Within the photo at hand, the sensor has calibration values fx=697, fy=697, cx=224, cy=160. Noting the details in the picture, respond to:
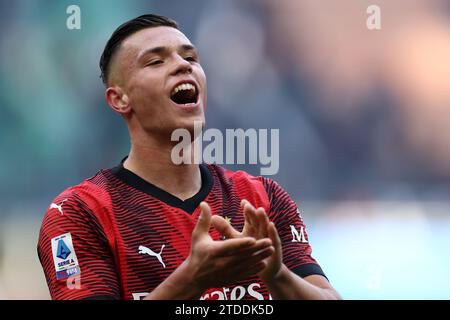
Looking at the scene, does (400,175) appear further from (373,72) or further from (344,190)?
(373,72)

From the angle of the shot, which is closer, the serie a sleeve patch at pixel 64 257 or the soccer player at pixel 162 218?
the soccer player at pixel 162 218

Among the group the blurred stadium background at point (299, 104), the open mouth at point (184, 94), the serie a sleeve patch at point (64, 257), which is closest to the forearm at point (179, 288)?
the serie a sleeve patch at point (64, 257)

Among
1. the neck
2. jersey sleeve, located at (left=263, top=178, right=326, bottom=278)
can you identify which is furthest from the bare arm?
the neck

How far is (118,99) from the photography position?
2.52 m

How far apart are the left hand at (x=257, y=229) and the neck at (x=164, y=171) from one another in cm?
56

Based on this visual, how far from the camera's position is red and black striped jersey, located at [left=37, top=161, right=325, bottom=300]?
6.93 feet

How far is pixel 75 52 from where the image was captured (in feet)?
14.9

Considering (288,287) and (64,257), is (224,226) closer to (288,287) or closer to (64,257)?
(288,287)

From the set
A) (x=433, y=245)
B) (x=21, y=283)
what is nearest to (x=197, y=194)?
(x=21, y=283)

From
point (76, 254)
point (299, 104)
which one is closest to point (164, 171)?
point (76, 254)

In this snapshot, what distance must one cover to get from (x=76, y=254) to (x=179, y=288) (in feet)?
1.36

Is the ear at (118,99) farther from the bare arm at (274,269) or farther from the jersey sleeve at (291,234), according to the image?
the bare arm at (274,269)

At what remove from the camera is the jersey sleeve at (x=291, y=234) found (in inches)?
91.0
